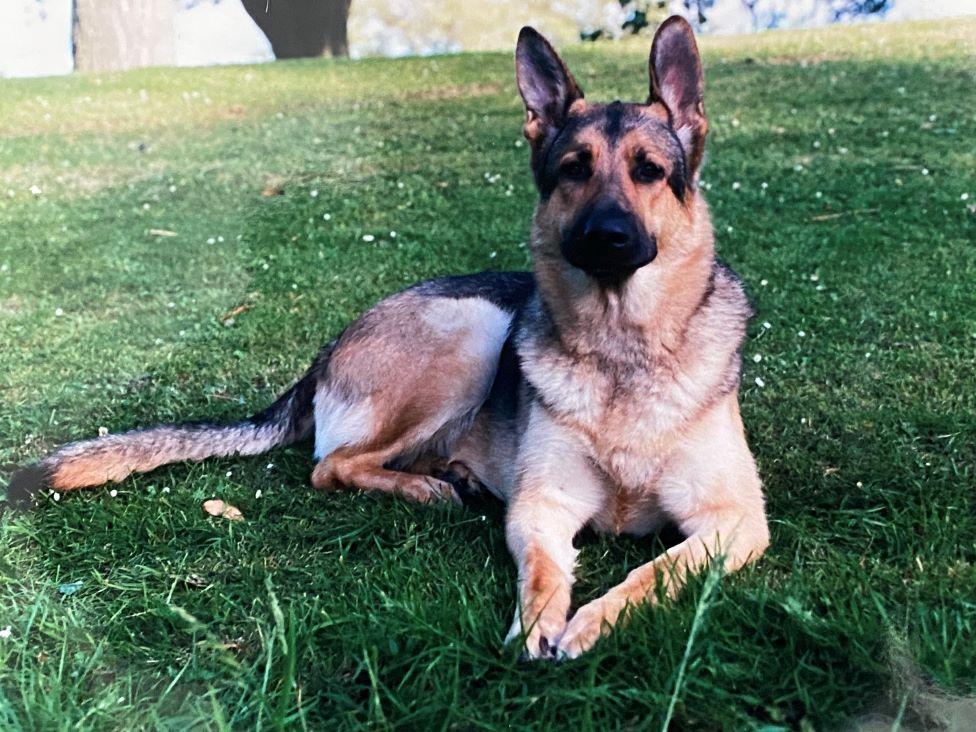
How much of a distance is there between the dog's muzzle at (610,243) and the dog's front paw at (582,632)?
4.18ft

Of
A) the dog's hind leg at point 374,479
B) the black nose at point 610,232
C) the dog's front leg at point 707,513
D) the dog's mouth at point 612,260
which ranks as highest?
the black nose at point 610,232

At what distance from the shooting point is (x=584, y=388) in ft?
11.1

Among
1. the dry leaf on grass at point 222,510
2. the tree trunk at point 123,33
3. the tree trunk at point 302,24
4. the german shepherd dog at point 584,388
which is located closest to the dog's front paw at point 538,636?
the german shepherd dog at point 584,388

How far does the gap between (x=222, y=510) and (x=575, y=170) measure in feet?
7.04

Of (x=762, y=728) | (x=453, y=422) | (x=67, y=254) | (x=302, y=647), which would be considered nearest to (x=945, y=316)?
(x=453, y=422)

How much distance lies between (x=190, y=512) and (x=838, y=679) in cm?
270

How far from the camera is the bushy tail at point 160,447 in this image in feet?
12.8

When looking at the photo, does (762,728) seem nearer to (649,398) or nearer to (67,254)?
(649,398)

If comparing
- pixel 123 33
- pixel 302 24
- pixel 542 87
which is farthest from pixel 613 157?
pixel 123 33

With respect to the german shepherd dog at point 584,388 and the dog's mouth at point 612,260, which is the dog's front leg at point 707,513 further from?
the dog's mouth at point 612,260

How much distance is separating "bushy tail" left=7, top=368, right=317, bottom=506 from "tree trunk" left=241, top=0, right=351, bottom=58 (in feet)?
7.63

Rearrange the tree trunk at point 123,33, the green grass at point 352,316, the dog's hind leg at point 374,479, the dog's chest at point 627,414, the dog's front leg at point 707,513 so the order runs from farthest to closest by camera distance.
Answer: the tree trunk at point 123,33, the dog's hind leg at point 374,479, the dog's chest at point 627,414, the dog's front leg at point 707,513, the green grass at point 352,316

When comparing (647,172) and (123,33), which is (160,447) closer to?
(647,172)

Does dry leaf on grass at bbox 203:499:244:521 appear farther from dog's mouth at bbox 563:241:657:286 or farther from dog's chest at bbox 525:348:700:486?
dog's mouth at bbox 563:241:657:286
